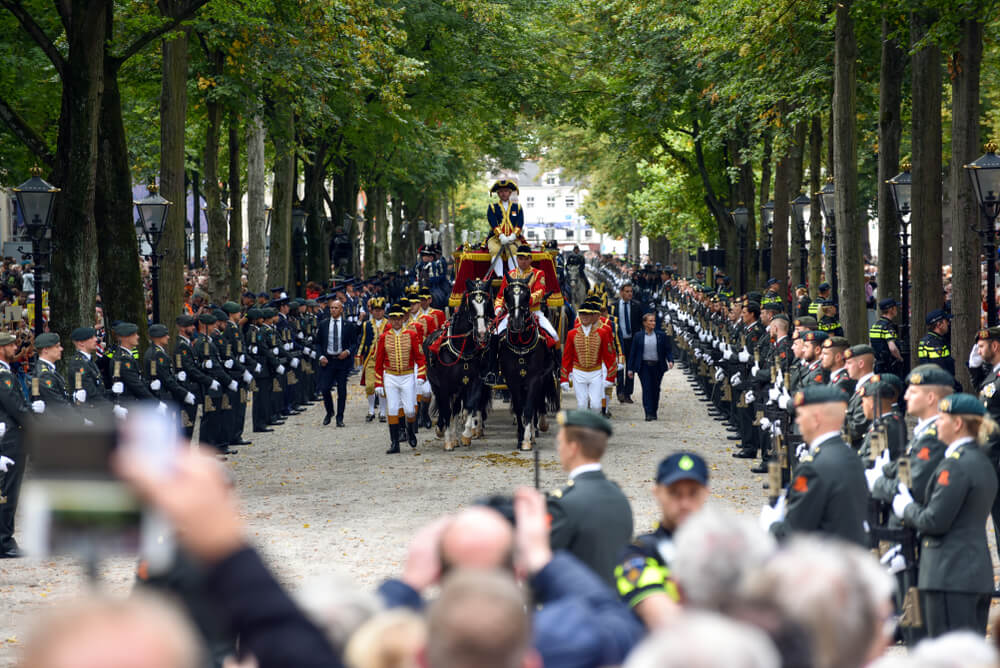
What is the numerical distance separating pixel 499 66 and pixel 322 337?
16.2 meters

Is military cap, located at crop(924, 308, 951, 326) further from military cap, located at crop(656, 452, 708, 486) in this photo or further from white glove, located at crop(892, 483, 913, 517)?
military cap, located at crop(656, 452, 708, 486)

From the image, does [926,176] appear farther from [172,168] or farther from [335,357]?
[172,168]

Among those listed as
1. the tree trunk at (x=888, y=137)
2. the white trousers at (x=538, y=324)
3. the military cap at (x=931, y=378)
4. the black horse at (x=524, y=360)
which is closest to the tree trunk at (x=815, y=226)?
the tree trunk at (x=888, y=137)

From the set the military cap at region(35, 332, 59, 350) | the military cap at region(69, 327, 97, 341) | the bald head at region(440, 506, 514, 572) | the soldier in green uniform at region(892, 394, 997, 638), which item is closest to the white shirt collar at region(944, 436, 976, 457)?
the soldier in green uniform at region(892, 394, 997, 638)

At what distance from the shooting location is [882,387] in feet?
29.7

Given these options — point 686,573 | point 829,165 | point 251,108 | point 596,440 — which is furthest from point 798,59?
point 686,573

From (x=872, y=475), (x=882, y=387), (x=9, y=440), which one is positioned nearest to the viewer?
(x=872, y=475)

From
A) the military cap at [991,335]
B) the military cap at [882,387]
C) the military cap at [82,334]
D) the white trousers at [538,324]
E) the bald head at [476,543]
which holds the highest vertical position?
the white trousers at [538,324]

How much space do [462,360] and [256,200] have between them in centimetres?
1245

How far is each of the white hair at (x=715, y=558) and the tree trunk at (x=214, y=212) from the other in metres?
22.9

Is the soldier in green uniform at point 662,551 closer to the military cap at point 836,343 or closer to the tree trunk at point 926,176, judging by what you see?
the military cap at point 836,343

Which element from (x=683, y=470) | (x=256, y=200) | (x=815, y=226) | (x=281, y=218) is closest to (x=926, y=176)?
(x=815, y=226)

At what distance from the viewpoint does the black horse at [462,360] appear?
1731 centimetres

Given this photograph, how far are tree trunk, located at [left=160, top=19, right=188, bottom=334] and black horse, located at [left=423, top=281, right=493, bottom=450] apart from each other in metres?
4.95
